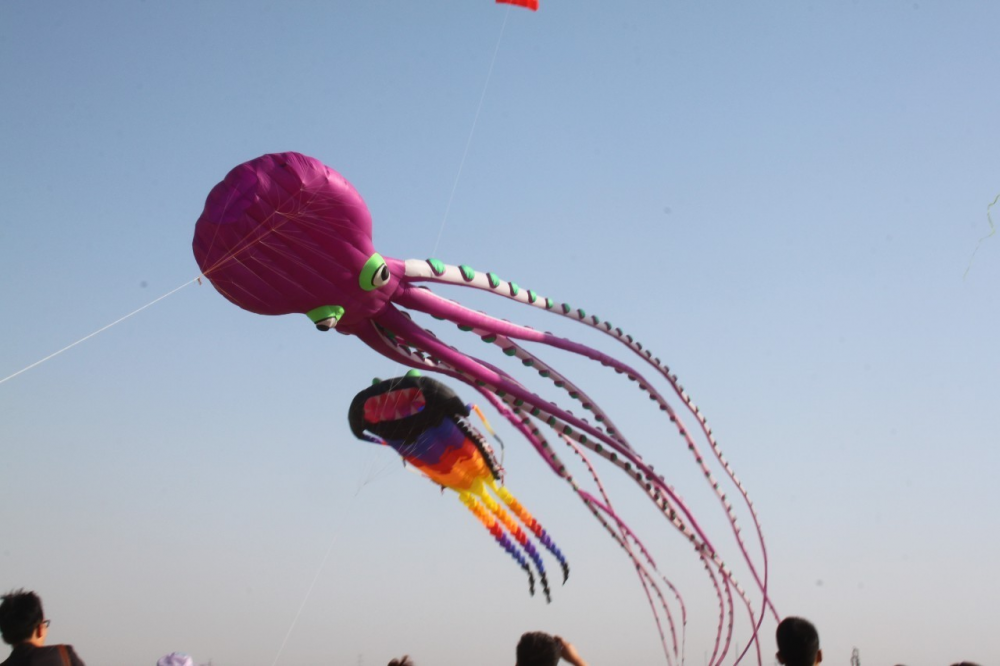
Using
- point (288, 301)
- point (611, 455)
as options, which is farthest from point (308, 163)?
point (611, 455)

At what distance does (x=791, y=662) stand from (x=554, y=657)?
3.85ft

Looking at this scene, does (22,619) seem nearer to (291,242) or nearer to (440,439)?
(291,242)

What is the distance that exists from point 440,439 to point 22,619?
11.8 metres

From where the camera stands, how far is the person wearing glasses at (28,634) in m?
4.87

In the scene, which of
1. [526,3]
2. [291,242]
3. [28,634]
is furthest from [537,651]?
[526,3]

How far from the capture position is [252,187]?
454 inches

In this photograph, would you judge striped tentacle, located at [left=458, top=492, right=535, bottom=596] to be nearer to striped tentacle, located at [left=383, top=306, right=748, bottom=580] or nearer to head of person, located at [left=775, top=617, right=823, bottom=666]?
striped tentacle, located at [left=383, top=306, right=748, bottom=580]

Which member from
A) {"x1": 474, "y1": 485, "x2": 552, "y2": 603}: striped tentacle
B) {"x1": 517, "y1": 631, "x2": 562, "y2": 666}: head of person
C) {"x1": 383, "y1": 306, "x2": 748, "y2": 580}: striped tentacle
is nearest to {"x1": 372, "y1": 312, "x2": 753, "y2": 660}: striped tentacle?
{"x1": 383, "y1": 306, "x2": 748, "y2": 580}: striped tentacle

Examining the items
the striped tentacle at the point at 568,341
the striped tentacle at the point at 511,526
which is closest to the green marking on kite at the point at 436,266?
the striped tentacle at the point at 568,341

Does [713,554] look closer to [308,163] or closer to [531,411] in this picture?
[531,411]

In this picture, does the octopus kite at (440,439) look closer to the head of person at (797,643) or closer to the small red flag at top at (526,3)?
the small red flag at top at (526,3)

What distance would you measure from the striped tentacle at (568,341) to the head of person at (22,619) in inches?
Answer: 326

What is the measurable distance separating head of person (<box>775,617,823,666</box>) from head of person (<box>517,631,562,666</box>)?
3.69ft

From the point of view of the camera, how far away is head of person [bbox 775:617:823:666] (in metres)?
4.73
